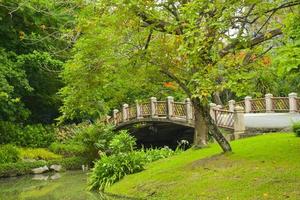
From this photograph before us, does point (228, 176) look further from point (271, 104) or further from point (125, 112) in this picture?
point (271, 104)

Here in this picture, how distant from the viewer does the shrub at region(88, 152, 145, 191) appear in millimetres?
16984

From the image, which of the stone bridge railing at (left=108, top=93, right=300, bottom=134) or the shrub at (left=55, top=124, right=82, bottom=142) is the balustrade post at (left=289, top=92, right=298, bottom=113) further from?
the shrub at (left=55, top=124, right=82, bottom=142)

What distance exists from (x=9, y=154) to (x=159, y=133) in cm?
1041

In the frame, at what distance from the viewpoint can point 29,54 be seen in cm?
2945

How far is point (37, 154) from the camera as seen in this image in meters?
28.9

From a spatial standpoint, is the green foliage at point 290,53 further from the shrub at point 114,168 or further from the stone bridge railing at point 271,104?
the stone bridge railing at point 271,104

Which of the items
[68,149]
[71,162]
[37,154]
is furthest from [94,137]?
[37,154]

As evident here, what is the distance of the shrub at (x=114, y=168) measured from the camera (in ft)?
55.7

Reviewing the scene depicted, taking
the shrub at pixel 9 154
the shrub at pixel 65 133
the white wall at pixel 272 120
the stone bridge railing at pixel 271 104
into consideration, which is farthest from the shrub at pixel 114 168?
the shrub at pixel 65 133

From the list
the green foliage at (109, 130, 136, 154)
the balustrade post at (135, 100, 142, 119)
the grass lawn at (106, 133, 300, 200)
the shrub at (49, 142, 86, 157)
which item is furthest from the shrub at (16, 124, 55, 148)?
the grass lawn at (106, 133, 300, 200)

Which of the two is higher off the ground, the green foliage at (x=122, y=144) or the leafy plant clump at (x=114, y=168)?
the green foliage at (x=122, y=144)

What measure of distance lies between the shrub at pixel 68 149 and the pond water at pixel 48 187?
2.47m

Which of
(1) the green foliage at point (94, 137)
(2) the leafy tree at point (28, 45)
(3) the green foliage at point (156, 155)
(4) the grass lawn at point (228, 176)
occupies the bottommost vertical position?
(4) the grass lawn at point (228, 176)

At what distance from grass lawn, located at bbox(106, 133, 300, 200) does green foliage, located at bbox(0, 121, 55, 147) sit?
1482 cm
